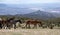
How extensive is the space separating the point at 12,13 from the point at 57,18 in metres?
4.65

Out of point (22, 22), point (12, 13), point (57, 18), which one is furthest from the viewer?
point (12, 13)

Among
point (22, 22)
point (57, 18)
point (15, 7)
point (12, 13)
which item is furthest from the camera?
point (15, 7)

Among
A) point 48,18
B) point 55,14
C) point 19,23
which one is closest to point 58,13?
point 55,14

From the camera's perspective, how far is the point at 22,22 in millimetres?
18641

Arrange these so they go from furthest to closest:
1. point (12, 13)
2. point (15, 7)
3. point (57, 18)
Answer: point (15, 7) < point (12, 13) < point (57, 18)

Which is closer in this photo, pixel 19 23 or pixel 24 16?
pixel 19 23

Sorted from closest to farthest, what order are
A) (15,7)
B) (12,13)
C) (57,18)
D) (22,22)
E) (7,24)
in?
1. (7,24)
2. (22,22)
3. (57,18)
4. (12,13)
5. (15,7)

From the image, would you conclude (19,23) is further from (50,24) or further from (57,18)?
(57,18)

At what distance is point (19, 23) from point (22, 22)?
89 cm

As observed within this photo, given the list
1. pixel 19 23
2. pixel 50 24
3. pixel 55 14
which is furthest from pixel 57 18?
pixel 19 23

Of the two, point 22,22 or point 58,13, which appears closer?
point 22,22

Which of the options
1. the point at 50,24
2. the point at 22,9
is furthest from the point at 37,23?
the point at 22,9

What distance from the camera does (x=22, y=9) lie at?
75.3 feet

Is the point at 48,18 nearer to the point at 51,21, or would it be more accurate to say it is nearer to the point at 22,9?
the point at 51,21
